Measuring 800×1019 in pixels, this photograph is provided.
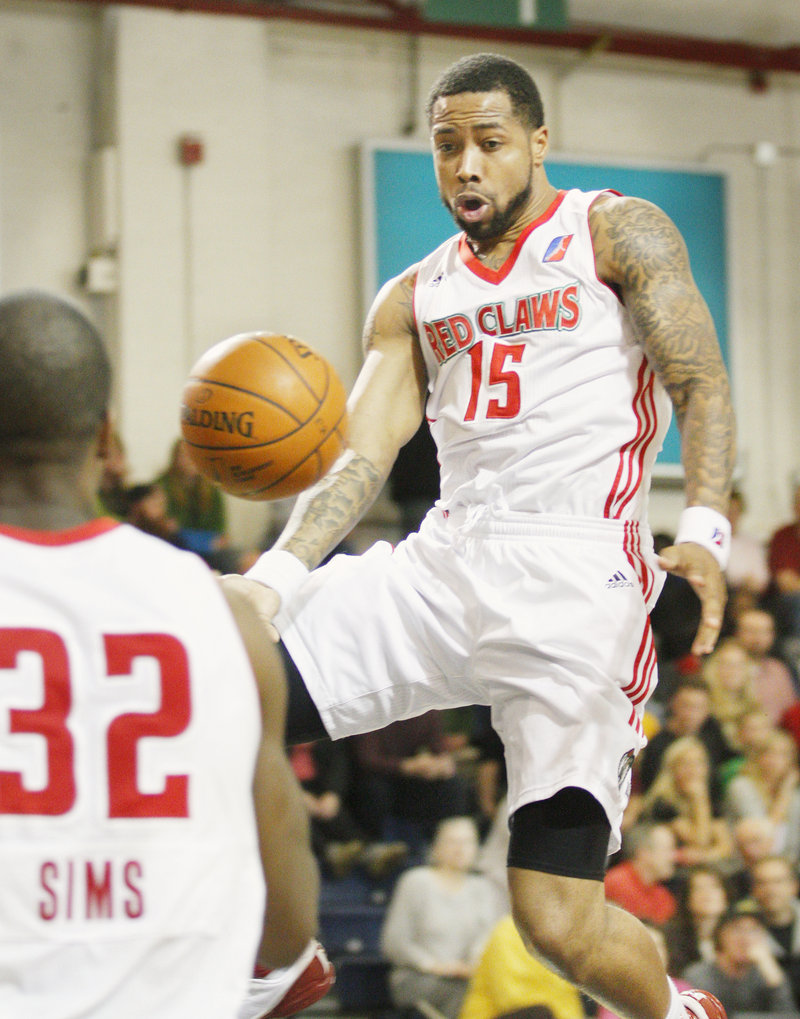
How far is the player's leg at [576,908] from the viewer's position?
3182 mm

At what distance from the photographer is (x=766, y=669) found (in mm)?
8008

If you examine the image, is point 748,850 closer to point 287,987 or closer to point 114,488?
point 114,488

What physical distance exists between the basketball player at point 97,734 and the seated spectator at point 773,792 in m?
5.45

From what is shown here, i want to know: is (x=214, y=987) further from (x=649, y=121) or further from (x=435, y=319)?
(x=649, y=121)

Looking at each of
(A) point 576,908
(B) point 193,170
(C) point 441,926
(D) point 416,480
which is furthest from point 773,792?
(B) point 193,170

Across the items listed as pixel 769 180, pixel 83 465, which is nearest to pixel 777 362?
pixel 769 180

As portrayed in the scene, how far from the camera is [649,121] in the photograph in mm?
11055

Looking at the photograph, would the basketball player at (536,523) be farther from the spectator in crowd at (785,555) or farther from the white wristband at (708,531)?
the spectator in crowd at (785,555)

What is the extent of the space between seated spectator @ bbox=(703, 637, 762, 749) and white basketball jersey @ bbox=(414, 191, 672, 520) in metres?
4.31

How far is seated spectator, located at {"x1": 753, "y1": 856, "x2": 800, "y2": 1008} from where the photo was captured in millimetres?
6441

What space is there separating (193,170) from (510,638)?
690 centimetres

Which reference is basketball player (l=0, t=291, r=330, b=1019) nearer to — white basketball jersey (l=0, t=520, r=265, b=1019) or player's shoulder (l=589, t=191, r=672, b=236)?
white basketball jersey (l=0, t=520, r=265, b=1019)

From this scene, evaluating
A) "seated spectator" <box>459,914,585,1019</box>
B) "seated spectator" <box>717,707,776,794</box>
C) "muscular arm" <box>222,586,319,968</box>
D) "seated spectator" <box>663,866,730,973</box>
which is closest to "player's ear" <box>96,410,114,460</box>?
"muscular arm" <box>222,586,319,968</box>

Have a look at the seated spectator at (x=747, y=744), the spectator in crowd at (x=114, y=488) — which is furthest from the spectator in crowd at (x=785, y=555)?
the spectator in crowd at (x=114, y=488)
